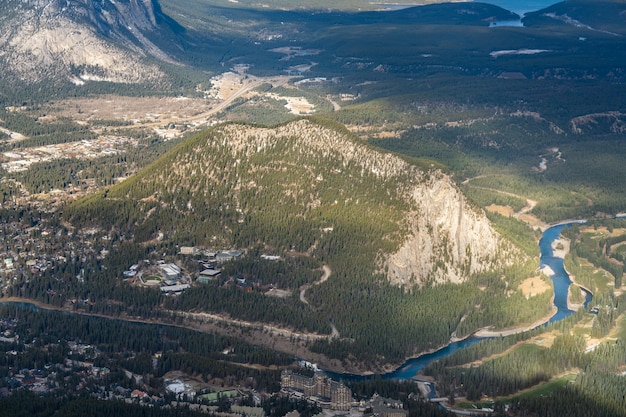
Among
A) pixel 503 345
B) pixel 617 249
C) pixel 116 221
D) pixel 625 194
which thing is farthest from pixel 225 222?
pixel 625 194

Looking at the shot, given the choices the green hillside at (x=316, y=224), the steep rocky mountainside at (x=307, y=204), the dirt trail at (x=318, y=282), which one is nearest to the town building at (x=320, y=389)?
the green hillside at (x=316, y=224)

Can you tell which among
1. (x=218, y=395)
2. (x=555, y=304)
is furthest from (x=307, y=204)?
(x=218, y=395)

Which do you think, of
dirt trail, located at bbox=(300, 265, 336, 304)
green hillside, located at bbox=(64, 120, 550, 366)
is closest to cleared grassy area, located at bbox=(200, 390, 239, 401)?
green hillside, located at bbox=(64, 120, 550, 366)

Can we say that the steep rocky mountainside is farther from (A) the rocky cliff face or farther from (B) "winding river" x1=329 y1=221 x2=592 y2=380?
(B) "winding river" x1=329 y1=221 x2=592 y2=380

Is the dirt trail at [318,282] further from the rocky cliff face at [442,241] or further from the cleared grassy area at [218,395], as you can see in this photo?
the cleared grassy area at [218,395]

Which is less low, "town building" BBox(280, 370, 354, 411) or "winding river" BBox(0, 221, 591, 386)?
"town building" BBox(280, 370, 354, 411)

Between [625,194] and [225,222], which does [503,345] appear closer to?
[225,222]

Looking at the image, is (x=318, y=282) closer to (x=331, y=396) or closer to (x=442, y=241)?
(x=442, y=241)
